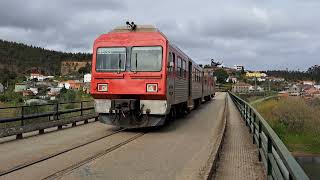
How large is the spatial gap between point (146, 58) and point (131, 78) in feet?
2.89

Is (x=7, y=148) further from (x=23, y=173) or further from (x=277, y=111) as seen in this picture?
(x=277, y=111)

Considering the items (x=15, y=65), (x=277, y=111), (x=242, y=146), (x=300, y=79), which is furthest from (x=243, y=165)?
(x=300, y=79)

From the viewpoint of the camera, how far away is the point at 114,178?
8.34 metres

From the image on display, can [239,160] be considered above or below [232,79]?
below

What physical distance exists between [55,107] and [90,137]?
166 inches

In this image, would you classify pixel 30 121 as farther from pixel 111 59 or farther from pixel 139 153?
pixel 139 153

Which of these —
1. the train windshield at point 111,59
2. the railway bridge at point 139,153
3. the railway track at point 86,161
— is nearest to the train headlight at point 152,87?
the train windshield at point 111,59

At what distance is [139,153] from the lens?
449 inches

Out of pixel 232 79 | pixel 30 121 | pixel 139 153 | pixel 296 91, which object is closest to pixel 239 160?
pixel 139 153

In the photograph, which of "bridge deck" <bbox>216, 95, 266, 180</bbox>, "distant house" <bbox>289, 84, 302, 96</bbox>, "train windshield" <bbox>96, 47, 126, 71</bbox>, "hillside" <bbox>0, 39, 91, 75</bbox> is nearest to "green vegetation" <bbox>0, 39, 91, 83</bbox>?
"hillside" <bbox>0, 39, 91, 75</bbox>

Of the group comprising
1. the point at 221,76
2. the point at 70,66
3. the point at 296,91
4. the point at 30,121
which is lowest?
the point at 30,121

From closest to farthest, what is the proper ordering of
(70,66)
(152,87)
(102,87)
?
(152,87), (102,87), (70,66)

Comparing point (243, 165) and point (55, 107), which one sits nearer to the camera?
point (243, 165)

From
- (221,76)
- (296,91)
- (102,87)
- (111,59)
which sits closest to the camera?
(102,87)
